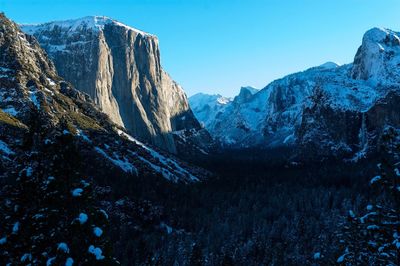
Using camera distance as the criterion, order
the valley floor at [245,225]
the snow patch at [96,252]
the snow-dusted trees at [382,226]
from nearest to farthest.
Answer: the snow patch at [96,252] → the snow-dusted trees at [382,226] → the valley floor at [245,225]

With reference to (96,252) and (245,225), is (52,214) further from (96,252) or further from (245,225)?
(245,225)

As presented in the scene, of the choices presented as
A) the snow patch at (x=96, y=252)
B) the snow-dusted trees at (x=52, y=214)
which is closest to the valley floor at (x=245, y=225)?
the snow-dusted trees at (x=52, y=214)

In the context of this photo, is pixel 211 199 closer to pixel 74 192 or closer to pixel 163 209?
pixel 163 209

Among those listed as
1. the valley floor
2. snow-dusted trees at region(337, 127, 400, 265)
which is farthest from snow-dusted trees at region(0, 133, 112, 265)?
the valley floor

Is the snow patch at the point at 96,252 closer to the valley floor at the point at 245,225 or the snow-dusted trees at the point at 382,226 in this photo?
the snow-dusted trees at the point at 382,226

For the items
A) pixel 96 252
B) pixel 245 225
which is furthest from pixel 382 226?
pixel 245 225

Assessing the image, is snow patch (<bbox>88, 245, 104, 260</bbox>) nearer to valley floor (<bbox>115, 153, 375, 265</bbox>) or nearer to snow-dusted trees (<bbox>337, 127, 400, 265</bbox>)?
snow-dusted trees (<bbox>337, 127, 400, 265</bbox>)
